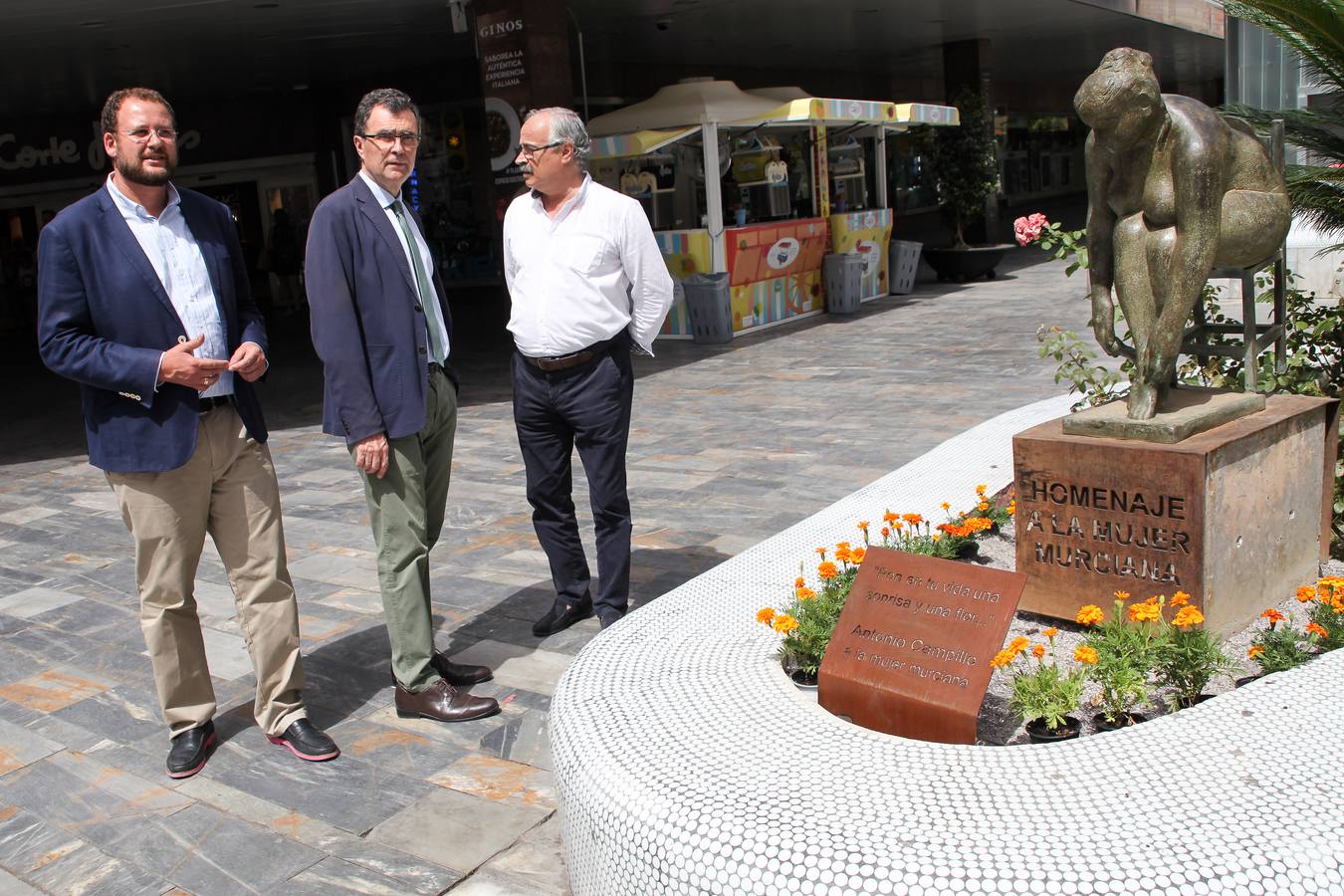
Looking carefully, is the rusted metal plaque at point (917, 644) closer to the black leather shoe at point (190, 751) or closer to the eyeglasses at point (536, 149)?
the eyeglasses at point (536, 149)

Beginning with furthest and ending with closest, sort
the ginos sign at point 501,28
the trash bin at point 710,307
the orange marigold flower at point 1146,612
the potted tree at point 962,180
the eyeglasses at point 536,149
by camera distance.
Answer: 1. the potted tree at point 962,180
2. the trash bin at point 710,307
3. the ginos sign at point 501,28
4. the eyeglasses at point 536,149
5. the orange marigold flower at point 1146,612

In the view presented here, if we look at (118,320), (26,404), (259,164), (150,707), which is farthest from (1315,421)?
(259,164)

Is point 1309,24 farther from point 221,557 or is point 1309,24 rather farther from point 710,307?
point 710,307

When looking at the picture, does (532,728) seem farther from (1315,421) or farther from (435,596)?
(1315,421)

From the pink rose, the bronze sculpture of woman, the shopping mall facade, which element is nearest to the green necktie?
the bronze sculpture of woman

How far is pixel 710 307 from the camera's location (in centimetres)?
1220

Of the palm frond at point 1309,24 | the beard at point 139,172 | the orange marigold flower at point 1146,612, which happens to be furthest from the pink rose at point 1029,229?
the beard at point 139,172

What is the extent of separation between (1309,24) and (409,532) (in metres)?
3.81

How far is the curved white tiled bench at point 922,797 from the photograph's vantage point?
76.0 inches

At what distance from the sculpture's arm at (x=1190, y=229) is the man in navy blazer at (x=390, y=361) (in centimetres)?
226

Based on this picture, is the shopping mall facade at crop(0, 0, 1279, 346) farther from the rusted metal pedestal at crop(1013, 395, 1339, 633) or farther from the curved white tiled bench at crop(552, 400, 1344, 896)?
the curved white tiled bench at crop(552, 400, 1344, 896)

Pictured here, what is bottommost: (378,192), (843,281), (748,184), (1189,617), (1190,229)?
(1189,617)

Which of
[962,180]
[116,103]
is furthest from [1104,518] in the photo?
[962,180]

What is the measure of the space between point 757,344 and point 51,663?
843 centimetres
